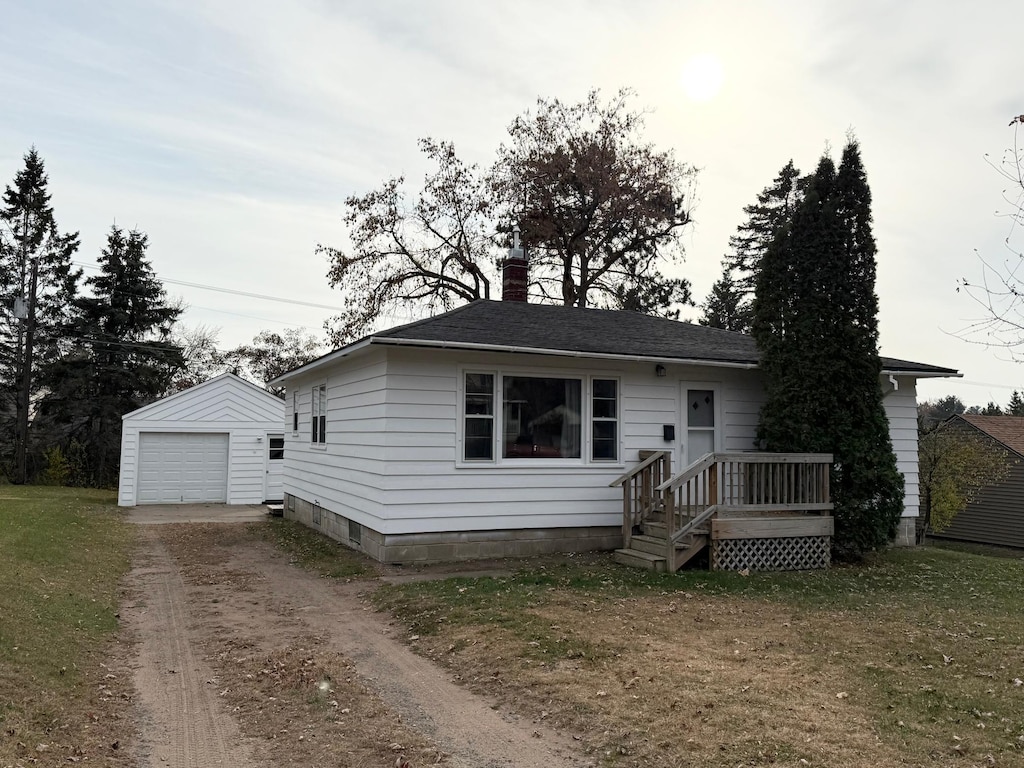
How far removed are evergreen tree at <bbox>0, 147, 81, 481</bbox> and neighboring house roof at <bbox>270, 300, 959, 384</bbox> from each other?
2153 centimetres

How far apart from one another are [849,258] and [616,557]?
218 inches

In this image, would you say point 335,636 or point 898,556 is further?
point 898,556

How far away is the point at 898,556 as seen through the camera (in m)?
11.8

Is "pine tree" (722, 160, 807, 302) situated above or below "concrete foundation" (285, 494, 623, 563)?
above

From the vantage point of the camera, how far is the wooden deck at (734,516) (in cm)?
966

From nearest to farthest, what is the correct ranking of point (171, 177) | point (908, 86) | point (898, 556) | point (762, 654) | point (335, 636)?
point (762, 654) → point (335, 636) → point (908, 86) → point (898, 556) → point (171, 177)

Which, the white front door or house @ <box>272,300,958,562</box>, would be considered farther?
the white front door

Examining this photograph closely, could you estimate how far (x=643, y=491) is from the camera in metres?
10.8

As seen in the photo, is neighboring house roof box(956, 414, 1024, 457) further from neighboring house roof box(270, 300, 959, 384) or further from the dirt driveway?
the dirt driveway

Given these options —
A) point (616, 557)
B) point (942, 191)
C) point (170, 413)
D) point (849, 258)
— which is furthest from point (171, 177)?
point (942, 191)

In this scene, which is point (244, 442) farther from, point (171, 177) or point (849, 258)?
point (849, 258)

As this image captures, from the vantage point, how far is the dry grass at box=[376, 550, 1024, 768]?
13.6 ft

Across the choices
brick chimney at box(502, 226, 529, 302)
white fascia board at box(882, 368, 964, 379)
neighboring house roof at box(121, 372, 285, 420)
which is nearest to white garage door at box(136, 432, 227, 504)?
neighboring house roof at box(121, 372, 285, 420)

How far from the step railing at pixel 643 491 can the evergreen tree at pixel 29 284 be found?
2782cm
